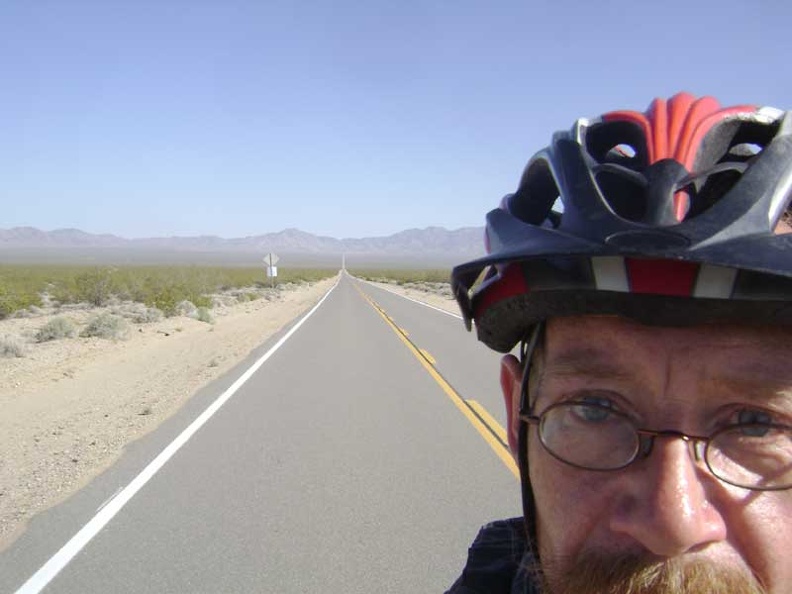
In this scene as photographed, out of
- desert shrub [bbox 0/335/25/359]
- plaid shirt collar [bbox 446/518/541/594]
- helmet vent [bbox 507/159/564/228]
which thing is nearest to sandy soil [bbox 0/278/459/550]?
desert shrub [bbox 0/335/25/359]

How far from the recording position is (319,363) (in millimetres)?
12312

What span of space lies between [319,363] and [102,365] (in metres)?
4.41

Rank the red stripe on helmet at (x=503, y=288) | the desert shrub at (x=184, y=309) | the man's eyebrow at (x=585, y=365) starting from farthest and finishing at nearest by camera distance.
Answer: the desert shrub at (x=184, y=309), the red stripe on helmet at (x=503, y=288), the man's eyebrow at (x=585, y=365)

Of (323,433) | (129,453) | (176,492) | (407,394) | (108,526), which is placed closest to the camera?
(108,526)

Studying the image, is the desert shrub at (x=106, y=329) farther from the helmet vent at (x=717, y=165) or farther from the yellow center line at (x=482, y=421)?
the helmet vent at (x=717, y=165)

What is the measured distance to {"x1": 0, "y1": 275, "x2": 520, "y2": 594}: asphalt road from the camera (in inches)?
149

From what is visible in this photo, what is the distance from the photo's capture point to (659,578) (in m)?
1.13

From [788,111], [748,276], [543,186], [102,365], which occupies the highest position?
[788,111]

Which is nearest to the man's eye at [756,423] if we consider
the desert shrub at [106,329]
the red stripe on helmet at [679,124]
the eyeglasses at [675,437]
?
the eyeglasses at [675,437]

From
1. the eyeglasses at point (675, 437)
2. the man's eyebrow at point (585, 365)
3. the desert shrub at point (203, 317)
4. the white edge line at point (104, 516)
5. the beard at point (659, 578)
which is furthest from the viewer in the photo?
the desert shrub at point (203, 317)

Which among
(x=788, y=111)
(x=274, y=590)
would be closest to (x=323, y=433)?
(x=274, y=590)

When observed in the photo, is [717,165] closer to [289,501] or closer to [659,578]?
[659,578]

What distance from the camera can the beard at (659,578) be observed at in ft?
3.63

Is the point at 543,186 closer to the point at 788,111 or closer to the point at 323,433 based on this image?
the point at 788,111
